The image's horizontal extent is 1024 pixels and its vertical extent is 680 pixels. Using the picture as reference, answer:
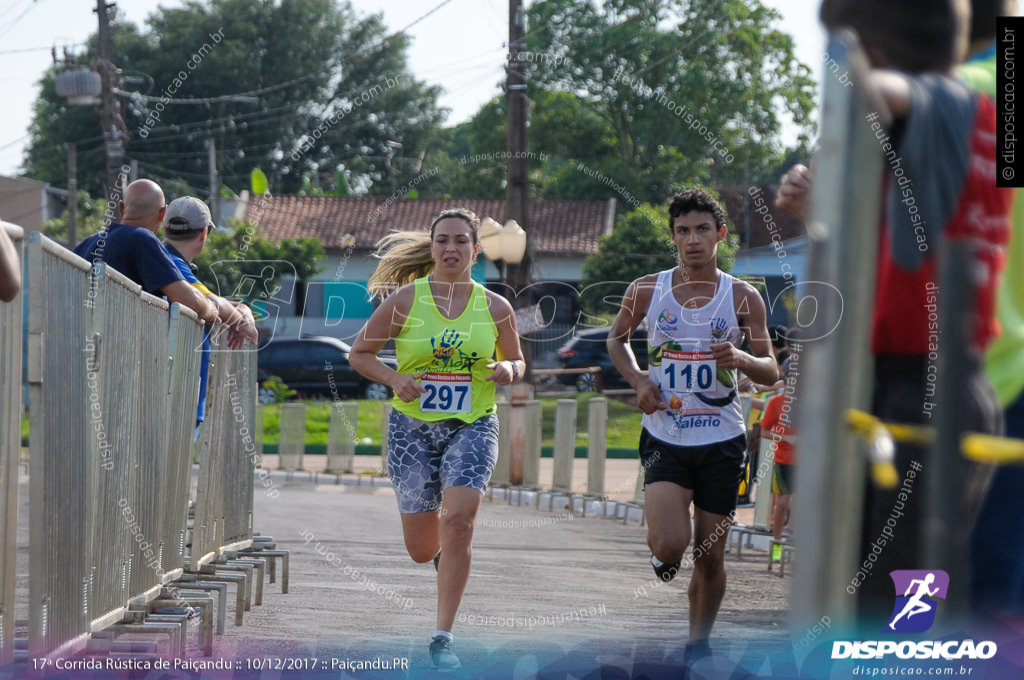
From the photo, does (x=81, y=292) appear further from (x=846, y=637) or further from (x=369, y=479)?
(x=369, y=479)

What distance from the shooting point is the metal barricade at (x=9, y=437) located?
3.87 m

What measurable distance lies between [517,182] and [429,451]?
1163cm

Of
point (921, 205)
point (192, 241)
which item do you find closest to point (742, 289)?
point (192, 241)

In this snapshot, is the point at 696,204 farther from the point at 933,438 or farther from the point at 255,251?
the point at 255,251

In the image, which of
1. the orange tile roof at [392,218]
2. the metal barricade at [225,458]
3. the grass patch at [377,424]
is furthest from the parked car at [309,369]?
the metal barricade at [225,458]

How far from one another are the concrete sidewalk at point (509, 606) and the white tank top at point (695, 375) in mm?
881

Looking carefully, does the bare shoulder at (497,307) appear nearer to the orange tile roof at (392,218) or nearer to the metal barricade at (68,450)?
the metal barricade at (68,450)

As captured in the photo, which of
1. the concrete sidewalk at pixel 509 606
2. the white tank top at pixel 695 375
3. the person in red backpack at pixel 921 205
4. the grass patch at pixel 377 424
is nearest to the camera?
the person in red backpack at pixel 921 205

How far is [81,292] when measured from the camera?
14.3ft

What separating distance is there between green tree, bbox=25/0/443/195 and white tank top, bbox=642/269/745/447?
155 ft

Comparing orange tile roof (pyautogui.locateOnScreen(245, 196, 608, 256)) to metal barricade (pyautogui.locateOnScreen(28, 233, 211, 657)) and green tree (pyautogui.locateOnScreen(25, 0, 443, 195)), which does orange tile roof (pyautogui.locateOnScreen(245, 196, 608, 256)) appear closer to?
green tree (pyautogui.locateOnScreen(25, 0, 443, 195))

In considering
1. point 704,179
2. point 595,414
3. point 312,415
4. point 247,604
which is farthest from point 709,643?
point 704,179

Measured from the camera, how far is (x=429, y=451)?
599 cm

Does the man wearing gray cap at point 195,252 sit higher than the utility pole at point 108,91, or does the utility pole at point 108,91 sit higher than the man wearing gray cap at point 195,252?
the utility pole at point 108,91
